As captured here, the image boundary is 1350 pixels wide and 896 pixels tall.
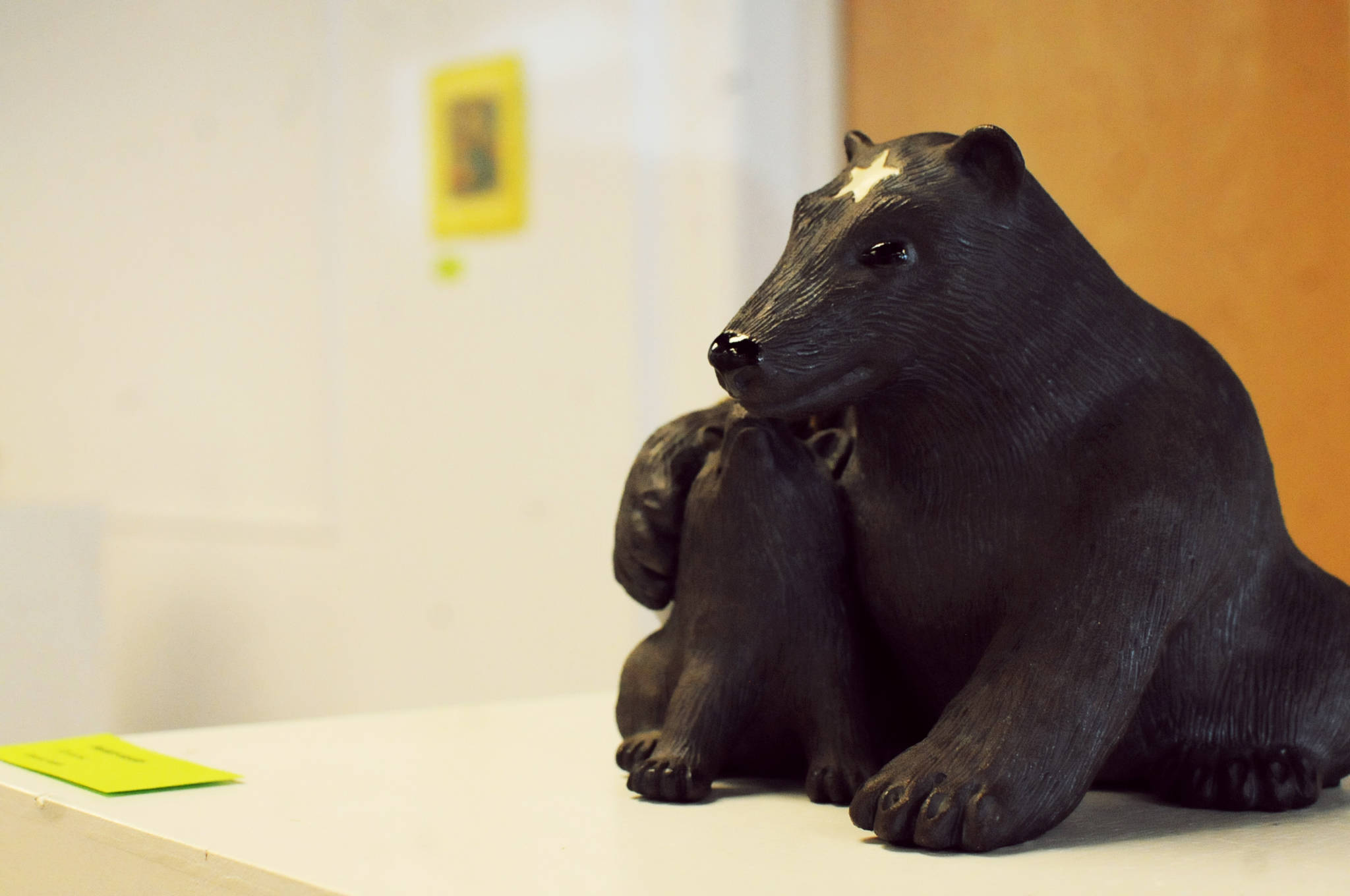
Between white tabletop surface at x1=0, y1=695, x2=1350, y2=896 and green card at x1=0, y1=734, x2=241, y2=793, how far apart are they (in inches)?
0.5

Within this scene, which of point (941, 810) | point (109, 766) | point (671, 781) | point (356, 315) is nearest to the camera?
point (941, 810)

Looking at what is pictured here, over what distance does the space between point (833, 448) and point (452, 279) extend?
1794 millimetres

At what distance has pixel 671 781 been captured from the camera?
676mm

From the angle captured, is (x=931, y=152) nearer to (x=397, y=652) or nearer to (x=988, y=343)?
(x=988, y=343)

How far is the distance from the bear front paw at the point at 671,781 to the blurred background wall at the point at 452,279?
1033mm

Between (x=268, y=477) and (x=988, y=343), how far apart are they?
2460 millimetres

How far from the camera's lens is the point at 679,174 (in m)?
2.06

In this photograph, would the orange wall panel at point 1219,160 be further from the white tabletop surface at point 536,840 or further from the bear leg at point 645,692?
the bear leg at point 645,692

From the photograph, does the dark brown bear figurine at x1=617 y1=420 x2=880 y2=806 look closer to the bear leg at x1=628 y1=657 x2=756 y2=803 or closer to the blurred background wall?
the bear leg at x1=628 y1=657 x2=756 y2=803

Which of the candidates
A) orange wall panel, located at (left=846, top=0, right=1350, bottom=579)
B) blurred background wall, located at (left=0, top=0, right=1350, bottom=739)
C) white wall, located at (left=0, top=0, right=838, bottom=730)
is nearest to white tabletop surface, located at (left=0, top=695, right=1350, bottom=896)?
orange wall panel, located at (left=846, top=0, right=1350, bottom=579)

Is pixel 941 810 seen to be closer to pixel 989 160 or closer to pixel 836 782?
pixel 836 782

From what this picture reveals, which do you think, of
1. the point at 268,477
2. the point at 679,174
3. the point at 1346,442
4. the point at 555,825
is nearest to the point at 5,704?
the point at 268,477

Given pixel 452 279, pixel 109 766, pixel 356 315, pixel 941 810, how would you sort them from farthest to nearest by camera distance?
pixel 356 315 → pixel 452 279 → pixel 109 766 → pixel 941 810

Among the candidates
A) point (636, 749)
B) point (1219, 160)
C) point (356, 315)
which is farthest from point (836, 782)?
point (356, 315)
